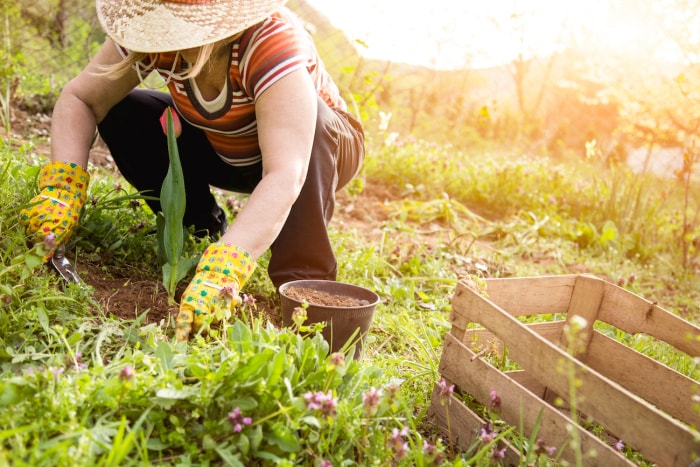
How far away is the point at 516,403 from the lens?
4.58 ft

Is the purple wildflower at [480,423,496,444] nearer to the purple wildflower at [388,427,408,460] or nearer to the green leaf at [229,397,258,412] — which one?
the purple wildflower at [388,427,408,460]

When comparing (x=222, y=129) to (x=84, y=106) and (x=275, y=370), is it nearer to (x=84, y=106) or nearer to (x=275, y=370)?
(x=84, y=106)

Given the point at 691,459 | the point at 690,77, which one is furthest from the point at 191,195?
the point at 690,77

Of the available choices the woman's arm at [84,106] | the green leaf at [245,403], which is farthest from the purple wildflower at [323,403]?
the woman's arm at [84,106]

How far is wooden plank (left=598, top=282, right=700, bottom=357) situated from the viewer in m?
1.53

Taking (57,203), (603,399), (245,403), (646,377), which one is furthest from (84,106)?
(646,377)

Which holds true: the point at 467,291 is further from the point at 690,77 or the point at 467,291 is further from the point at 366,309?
the point at 690,77

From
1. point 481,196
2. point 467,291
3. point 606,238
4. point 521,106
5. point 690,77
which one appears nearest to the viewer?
point 467,291

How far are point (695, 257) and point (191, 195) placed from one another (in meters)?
3.05

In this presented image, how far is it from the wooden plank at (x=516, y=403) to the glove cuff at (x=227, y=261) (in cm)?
55

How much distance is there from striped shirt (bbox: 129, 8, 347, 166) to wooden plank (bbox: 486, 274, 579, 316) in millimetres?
840

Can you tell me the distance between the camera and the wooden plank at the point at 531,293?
67.7 inches

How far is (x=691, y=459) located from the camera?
106 cm

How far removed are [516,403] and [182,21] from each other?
131 cm
